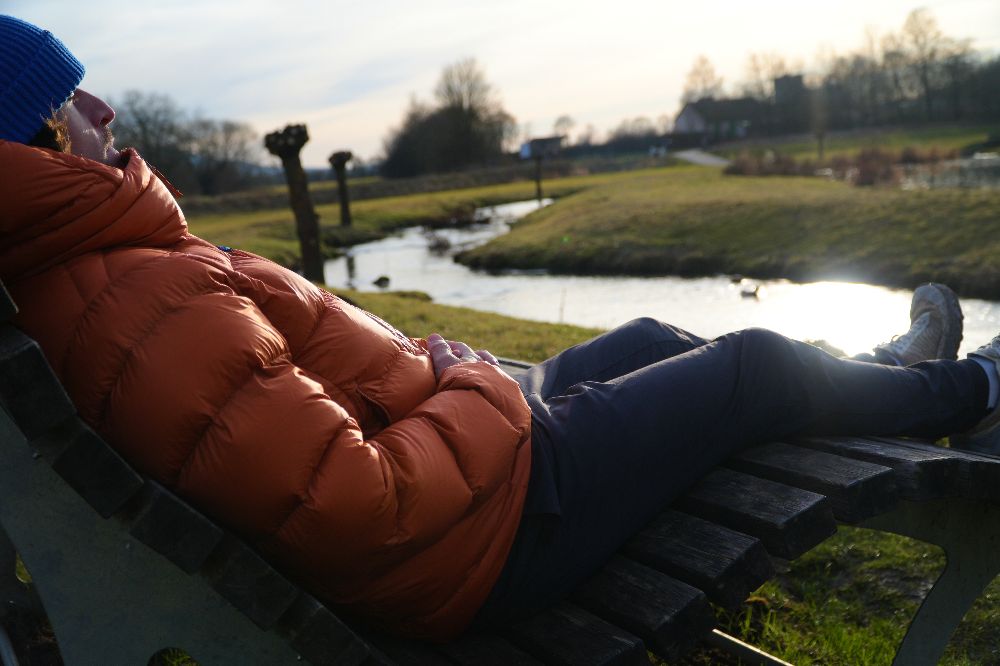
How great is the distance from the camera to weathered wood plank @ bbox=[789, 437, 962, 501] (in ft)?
7.30

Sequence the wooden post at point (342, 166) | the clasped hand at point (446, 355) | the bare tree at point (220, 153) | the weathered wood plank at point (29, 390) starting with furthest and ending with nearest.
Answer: the bare tree at point (220, 153) < the wooden post at point (342, 166) < the clasped hand at point (446, 355) < the weathered wood plank at point (29, 390)

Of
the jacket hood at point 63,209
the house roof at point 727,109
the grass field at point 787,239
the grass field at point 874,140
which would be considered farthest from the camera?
the house roof at point 727,109

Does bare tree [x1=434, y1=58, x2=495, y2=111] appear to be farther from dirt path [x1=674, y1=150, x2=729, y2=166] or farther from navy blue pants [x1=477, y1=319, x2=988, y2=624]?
navy blue pants [x1=477, y1=319, x2=988, y2=624]

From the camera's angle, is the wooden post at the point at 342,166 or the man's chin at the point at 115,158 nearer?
the man's chin at the point at 115,158

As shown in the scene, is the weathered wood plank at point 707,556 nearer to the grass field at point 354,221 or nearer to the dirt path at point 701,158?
the grass field at point 354,221

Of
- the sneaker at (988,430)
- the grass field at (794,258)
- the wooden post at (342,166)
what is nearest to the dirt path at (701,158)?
the grass field at (794,258)

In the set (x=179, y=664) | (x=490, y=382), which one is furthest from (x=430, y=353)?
(x=179, y=664)

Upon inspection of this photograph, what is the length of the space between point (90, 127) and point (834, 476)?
6.41 feet

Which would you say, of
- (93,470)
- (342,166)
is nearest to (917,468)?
(93,470)

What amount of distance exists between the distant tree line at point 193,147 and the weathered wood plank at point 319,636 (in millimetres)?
47388

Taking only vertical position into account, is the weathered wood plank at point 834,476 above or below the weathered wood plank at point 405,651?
above

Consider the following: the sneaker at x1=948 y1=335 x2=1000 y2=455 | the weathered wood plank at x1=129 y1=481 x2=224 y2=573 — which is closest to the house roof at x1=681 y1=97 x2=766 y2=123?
the sneaker at x1=948 y1=335 x2=1000 y2=455

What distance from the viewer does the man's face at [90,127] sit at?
6.09 feet

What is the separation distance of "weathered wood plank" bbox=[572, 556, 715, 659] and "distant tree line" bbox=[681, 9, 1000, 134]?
218 feet
